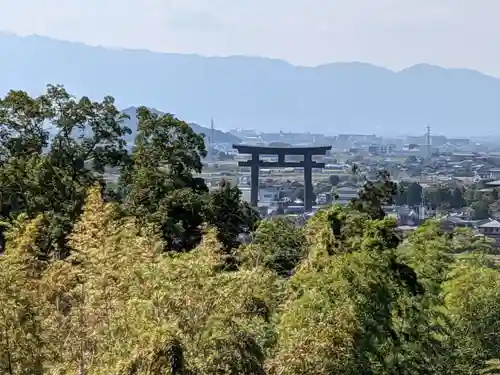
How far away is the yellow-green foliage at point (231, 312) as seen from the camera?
5.48m

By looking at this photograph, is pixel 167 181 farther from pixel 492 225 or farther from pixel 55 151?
pixel 492 225

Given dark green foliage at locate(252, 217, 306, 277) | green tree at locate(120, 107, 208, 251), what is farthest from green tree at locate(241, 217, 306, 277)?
green tree at locate(120, 107, 208, 251)

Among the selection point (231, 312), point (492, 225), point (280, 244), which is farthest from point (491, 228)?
point (231, 312)

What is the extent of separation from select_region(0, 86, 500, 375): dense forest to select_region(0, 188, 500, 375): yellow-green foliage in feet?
0.05

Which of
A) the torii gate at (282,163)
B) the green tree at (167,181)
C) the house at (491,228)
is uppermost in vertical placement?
the green tree at (167,181)

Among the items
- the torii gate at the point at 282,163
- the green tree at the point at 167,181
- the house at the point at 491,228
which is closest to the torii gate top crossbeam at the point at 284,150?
the torii gate at the point at 282,163

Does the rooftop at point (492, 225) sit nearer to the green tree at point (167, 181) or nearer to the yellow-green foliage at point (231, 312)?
the green tree at point (167, 181)

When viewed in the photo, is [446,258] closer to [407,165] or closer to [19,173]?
[19,173]

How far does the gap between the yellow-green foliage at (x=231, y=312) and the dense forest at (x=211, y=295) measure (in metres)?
0.01

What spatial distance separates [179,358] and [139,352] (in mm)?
247

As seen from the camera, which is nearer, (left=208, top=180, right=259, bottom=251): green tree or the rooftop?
(left=208, top=180, right=259, bottom=251): green tree

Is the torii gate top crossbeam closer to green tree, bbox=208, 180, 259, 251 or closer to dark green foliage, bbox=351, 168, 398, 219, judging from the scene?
dark green foliage, bbox=351, 168, 398, 219

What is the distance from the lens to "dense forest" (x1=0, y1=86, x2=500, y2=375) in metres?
5.54

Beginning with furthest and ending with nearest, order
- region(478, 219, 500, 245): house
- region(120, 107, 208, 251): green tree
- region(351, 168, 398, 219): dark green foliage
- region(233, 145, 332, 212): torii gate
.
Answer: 1. region(233, 145, 332, 212): torii gate
2. region(478, 219, 500, 245): house
3. region(351, 168, 398, 219): dark green foliage
4. region(120, 107, 208, 251): green tree
